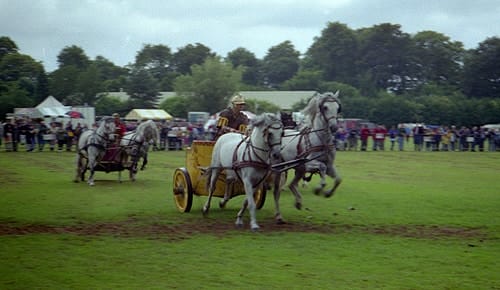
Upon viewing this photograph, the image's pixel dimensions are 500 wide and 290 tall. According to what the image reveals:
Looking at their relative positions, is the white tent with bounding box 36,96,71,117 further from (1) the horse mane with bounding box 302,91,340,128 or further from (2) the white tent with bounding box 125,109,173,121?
(1) the horse mane with bounding box 302,91,340,128

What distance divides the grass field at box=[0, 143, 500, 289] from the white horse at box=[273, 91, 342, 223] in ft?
2.88

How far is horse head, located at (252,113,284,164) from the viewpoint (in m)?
12.4

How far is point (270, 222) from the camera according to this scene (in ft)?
45.3

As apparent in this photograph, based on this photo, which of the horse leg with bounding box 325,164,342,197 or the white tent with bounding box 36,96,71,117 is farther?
the white tent with bounding box 36,96,71,117

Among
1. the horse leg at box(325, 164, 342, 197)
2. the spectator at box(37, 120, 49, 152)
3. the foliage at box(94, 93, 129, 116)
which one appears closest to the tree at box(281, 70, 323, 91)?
the foliage at box(94, 93, 129, 116)

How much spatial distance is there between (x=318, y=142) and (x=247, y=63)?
118070mm

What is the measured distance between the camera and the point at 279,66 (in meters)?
127

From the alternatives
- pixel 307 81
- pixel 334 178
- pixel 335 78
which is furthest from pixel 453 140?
pixel 335 78

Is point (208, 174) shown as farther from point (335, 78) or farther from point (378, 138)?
point (335, 78)

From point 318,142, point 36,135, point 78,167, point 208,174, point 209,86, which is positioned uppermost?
point 209,86

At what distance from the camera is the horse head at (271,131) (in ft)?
40.5

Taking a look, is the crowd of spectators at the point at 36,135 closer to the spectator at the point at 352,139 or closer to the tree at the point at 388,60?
the spectator at the point at 352,139

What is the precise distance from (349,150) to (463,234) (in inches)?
1287

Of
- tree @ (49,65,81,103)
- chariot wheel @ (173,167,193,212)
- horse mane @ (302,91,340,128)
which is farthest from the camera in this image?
tree @ (49,65,81,103)
